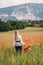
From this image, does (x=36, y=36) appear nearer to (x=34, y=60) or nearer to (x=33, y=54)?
(x=33, y=54)

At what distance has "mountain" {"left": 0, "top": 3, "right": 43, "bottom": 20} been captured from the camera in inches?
247

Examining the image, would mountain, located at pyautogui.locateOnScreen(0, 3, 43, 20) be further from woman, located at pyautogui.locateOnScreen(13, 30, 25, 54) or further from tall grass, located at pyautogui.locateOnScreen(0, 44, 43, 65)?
woman, located at pyautogui.locateOnScreen(13, 30, 25, 54)

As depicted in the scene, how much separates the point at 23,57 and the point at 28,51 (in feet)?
1.68

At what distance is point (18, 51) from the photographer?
5.30m

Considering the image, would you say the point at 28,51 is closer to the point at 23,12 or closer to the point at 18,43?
the point at 18,43

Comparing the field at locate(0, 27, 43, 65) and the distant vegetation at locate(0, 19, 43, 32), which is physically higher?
the distant vegetation at locate(0, 19, 43, 32)

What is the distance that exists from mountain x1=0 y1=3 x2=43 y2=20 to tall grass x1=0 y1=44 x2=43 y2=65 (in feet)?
2.96

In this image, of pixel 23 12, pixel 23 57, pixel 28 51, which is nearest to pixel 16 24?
pixel 23 12

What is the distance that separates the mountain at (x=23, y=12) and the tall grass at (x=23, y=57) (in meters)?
0.90

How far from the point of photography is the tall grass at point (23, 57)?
4.59 metres

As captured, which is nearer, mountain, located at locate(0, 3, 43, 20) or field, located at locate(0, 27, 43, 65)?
field, located at locate(0, 27, 43, 65)

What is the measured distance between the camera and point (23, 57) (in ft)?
16.2

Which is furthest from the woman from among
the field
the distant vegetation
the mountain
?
the mountain

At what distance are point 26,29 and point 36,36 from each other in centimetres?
34
